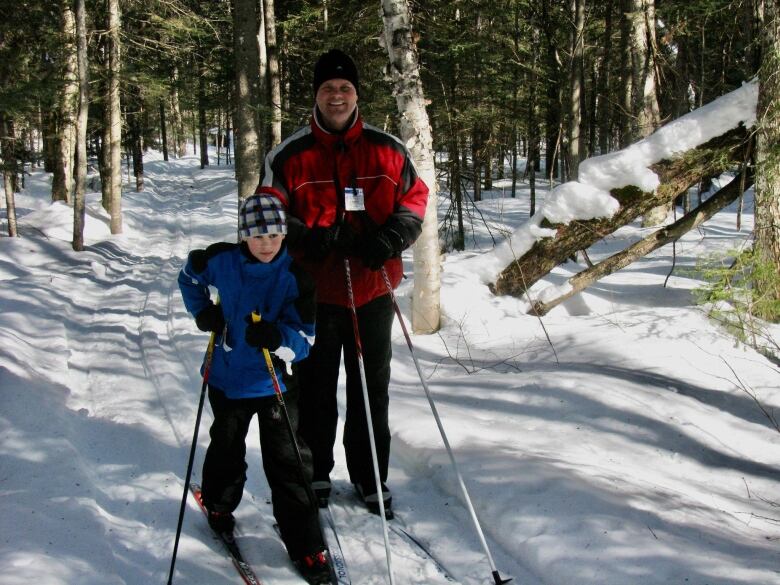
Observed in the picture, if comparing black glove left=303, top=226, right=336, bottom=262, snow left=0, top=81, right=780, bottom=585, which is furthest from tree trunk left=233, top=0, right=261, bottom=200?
black glove left=303, top=226, right=336, bottom=262

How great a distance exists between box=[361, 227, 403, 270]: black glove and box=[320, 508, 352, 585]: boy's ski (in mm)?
1560

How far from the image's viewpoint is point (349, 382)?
367 centimetres

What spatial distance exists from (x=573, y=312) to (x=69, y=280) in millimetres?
9012

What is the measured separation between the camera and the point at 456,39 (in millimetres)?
13695

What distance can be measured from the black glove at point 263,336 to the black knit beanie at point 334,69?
1.38 meters

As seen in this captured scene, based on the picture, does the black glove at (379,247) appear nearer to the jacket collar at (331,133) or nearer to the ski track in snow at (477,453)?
the jacket collar at (331,133)

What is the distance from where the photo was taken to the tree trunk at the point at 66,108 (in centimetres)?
1723

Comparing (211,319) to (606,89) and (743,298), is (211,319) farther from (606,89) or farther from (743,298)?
(606,89)

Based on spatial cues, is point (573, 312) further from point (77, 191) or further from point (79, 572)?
point (77, 191)

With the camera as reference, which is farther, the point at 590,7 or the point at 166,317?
the point at 590,7

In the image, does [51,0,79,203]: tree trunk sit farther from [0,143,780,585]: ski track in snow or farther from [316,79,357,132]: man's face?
[316,79,357,132]: man's face

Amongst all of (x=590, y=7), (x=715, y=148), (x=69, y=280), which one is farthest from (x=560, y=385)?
(x=590, y=7)

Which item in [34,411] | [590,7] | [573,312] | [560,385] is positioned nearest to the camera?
[34,411]

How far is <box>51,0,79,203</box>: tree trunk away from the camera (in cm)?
1723
